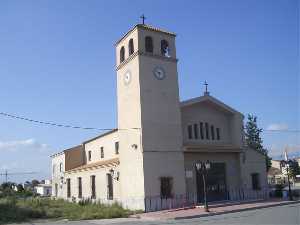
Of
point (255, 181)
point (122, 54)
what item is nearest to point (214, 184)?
point (255, 181)

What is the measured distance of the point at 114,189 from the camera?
108 ft

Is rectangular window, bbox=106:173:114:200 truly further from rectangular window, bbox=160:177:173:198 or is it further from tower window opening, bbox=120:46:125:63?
tower window opening, bbox=120:46:125:63

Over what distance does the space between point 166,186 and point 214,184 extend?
5025mm

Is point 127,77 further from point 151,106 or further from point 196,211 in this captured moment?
point 196,211

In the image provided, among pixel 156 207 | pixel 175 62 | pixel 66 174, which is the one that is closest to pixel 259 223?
pixel 156 207

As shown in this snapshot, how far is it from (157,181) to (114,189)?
5730 millimetres

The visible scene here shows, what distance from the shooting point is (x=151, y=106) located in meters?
29.5

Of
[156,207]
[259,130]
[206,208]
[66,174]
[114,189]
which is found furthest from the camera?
[259,130]

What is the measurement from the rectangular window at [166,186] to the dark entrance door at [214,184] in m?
3.06

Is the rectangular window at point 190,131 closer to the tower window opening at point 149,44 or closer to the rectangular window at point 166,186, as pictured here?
the rectangular window at point 166,186

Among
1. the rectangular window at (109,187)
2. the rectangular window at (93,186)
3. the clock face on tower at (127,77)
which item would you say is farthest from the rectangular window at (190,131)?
the rectangular window at (93,186)

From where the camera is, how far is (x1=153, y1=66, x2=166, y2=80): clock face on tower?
100ft

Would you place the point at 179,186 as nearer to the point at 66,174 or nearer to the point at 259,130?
the point at 66,174

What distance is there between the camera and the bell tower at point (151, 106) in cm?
2880
